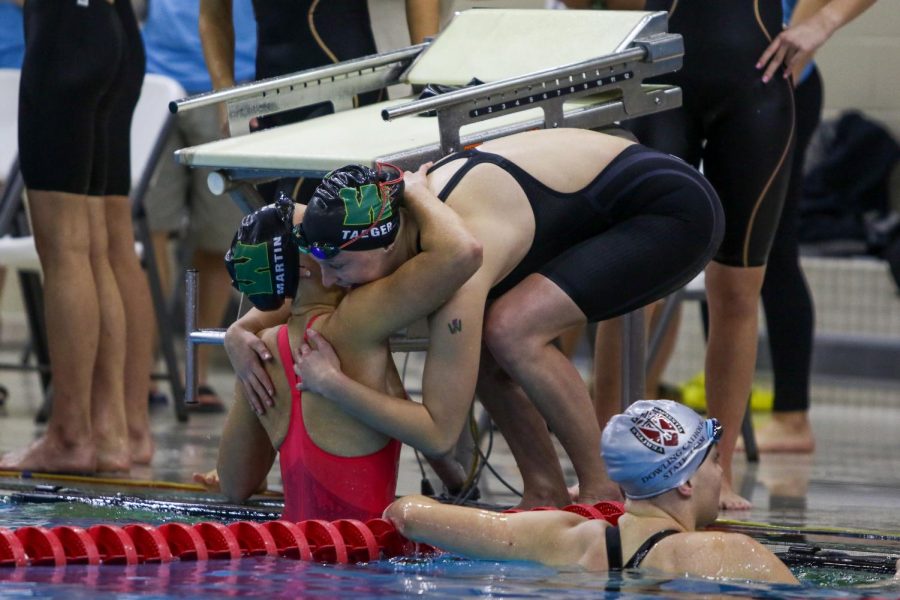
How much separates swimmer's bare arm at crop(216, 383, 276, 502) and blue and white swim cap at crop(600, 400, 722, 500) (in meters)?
0.92

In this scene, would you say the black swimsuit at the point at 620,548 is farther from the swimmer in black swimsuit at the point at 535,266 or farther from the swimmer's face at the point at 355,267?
the swimmer's face at the point at 355,267

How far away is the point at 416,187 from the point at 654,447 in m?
0.80

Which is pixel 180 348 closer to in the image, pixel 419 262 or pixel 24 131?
pixel 24 131

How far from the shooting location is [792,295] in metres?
5.66

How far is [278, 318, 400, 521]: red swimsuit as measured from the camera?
11.4 feet

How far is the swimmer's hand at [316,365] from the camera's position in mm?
3342

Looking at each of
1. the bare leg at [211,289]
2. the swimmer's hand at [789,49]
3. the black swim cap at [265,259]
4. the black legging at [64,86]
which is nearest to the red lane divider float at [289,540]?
the black swim cap at [265,259]

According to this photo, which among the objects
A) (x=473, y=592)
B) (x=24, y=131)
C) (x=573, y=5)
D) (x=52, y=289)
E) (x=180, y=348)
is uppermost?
(x=573, y=5)

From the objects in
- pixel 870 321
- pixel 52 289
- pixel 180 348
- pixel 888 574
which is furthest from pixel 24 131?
pixel 870 321

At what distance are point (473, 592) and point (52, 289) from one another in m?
1.96

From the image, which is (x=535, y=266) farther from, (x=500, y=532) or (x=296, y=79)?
(x=296, y=79)

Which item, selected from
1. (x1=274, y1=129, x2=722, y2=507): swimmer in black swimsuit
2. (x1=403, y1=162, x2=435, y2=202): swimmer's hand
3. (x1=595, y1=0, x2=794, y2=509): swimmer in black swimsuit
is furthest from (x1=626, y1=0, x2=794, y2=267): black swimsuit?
(x1=403, y1=162, x2=435, y2=202): swimmer's hand

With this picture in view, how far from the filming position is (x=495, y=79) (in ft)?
13.4

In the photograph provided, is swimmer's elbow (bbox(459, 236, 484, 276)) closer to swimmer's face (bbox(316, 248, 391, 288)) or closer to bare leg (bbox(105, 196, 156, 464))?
swimmer's face (bbox(316, 248, 391, 288))
